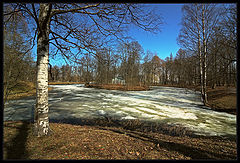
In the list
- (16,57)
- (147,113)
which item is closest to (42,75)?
(16,57)

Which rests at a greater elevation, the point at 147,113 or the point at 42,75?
the point at 42,75

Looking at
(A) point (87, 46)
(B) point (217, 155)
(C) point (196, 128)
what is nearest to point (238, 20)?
(B) point (217, 155)

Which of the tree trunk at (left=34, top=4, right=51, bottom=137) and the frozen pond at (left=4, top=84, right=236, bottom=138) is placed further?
the frozen pond at (left=4, top=84, right=236, bottom=138)

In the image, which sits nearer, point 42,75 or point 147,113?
point 42,75

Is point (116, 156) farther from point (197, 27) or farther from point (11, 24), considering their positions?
point (197, 27)

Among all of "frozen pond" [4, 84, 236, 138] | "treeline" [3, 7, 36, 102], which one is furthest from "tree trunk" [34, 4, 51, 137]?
"frozen pond" [4, 84, 236, 138]

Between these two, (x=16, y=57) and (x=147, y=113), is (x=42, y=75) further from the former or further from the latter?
(x=147, y=113)

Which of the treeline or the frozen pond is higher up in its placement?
the treeline

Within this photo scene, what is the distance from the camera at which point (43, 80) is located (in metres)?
2.40

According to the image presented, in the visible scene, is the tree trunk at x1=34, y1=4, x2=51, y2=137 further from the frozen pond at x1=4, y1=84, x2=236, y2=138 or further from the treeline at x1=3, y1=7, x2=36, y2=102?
the frozen pond at x1=4, y1=84, x2=236, y2=138

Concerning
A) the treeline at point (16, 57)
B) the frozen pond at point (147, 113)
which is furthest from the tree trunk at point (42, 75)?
the frozen pond at point (147, 113)

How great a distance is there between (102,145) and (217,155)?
2238mm

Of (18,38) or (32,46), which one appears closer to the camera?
(18,38)

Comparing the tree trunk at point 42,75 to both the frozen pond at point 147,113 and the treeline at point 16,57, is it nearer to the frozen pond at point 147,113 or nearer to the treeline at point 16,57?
the treeline at point 16,57
